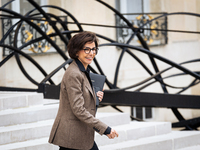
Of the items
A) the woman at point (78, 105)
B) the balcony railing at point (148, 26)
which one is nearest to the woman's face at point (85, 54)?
the woman at point (78, 105)

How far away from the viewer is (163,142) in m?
2.99

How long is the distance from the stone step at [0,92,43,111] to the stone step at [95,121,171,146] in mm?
785

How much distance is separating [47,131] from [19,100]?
532 mm

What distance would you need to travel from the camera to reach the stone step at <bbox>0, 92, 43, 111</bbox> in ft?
10.2

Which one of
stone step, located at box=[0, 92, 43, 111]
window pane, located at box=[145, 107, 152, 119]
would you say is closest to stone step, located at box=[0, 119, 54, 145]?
stone step, located at box=[0, 92, 43, 111]

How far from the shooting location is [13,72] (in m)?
5.43

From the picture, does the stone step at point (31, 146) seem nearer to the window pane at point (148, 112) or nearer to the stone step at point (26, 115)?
the stone step at point (26, 115)

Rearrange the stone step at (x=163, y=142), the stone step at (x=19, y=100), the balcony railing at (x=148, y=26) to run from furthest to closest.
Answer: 1. the balcony railing at (x=148, y=26)
2. the stone step at (x=19, y=100)
3. the stone step at (x=163, y=142)

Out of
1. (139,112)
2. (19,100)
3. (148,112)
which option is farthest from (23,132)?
(148,112)

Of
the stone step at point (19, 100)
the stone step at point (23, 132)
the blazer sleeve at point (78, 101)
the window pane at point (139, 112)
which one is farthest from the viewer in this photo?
the window pane at point (139, 112)

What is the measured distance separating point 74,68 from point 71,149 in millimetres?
382

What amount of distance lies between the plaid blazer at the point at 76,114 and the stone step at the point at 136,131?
3.82ft

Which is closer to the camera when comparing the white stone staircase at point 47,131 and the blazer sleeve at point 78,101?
the blazer sleeve at point 78,101

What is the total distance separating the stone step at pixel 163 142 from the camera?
2.81 meters
